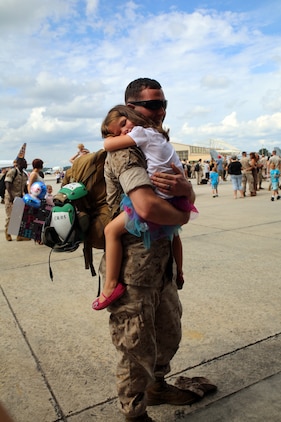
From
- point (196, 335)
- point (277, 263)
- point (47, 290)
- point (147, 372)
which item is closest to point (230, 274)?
point (277, 263)

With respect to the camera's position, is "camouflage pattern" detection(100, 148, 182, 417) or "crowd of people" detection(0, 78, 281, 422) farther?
"camouflage pattern" detection(100, 148, 182, 417)

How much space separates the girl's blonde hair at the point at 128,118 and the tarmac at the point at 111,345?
5.47 feet

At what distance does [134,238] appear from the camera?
6.55 feet

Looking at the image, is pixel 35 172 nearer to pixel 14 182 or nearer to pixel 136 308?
pixel 14 182

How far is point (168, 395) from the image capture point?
7.68 ft

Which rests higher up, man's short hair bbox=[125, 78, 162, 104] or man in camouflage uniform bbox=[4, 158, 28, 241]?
man's short hair bbox=[125, 78, 162, 104]

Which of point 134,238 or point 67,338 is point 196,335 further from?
point 134,238

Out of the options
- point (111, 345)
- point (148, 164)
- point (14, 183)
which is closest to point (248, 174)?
point (14, 183)

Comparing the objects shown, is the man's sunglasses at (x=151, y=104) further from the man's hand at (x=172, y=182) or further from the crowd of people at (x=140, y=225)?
the man's hand at (x=172, y=182)

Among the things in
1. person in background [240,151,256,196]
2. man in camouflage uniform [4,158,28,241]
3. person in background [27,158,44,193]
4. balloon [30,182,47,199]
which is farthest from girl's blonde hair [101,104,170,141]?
person in background [240,151,256,196]

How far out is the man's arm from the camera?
1.81 metres

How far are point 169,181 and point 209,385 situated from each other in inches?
56.4

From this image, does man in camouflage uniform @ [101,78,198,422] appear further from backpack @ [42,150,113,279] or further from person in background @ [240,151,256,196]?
person in background @ [240,151,256,196]

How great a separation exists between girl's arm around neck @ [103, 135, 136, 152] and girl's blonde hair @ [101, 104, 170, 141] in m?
0.09
